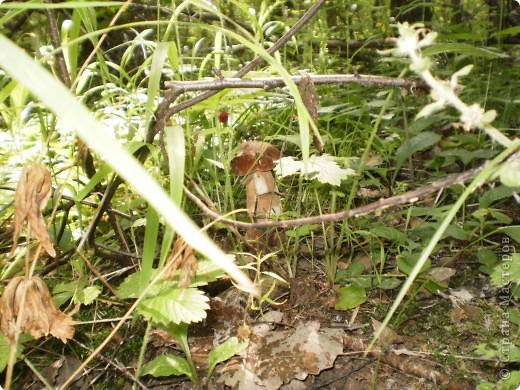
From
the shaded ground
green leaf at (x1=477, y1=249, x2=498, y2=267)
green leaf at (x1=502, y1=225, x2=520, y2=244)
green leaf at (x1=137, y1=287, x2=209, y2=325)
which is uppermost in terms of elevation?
green leaf at (x1=137, y1=287, x2=209, y2=325)

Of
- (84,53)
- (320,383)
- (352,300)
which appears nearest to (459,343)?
(352,300)

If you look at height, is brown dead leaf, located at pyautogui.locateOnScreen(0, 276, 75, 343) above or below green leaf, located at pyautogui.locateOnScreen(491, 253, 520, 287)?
above

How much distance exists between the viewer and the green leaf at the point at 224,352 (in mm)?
1175

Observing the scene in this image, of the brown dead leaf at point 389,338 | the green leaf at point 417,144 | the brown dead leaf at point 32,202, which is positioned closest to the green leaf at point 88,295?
the brown dead leaf at point 32,202

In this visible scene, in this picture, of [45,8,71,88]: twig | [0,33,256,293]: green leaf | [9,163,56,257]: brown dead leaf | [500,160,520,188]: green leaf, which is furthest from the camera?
[45,8,71,88]: twig

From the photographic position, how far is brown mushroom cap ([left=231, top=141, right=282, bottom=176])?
5.14 ft

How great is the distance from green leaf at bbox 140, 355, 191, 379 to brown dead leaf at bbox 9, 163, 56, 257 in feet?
1.73

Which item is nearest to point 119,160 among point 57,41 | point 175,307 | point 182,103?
point 182,103

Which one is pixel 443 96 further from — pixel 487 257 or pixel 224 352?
pixel 487 257

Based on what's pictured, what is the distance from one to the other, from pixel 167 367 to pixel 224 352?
0.16 meters

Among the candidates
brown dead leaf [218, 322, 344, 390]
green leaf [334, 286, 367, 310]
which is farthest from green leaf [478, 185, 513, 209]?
brown dead leaf [218, 322, 344, 390]

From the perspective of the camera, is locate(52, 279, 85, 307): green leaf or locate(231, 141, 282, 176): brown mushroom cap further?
locate(231, 141, 282, 176): brown mushroom cap

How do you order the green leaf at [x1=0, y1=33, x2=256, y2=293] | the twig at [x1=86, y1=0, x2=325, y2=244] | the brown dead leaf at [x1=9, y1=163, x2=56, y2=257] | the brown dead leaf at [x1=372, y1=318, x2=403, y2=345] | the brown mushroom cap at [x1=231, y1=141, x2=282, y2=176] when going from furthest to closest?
the brown mushroom cap at [x1=231, y1=141, x2=282, y2=176]
the brown dead leaf at [x1=372, y1=318, x2=403, y2=345]
the twig at [x1=86, y1=0, x2=325, y2=244]
the brown dead leaf at [x1=9, y1=163, x2=56, y2=257]
the green leaf at [x1=0, y1=33, x2=256, y2=293]

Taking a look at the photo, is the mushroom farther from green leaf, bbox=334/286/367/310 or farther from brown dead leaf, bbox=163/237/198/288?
brown dead leaf, bbox=163/237/198/288
